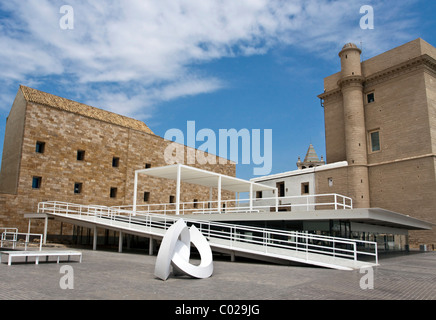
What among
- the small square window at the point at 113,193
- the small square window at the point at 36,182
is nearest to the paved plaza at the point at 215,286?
the small square window at the point at 36,182

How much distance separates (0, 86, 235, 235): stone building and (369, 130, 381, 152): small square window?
778 inches

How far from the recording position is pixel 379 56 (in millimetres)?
32719

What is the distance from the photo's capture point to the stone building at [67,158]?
27.0 metres

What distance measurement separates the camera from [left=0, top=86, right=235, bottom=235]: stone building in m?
27.0

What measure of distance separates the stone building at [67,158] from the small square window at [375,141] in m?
19.8

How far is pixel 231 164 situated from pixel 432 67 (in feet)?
81.4

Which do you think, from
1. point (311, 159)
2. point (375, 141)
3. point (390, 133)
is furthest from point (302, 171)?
point (311, 159)

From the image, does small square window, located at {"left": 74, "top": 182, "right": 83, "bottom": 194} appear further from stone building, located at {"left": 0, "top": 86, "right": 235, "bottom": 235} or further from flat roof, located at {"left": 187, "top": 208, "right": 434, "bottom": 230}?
flat roof, located at {"left": 187, "top": 208, "right": 434, "bottom": 230}

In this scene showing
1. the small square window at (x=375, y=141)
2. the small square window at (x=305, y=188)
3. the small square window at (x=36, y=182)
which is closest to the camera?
the small square window at (x=36, y=182)

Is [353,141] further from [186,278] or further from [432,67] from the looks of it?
[186,278]

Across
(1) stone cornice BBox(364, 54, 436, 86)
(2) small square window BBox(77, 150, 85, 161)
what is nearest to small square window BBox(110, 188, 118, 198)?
(2) small square window BBox(77, 150, 85, 161)

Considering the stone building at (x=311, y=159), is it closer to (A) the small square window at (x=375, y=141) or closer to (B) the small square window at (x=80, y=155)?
(A) the small square window at (x=375, y=141)

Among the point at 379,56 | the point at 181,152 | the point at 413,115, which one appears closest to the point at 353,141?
the point at 413,115

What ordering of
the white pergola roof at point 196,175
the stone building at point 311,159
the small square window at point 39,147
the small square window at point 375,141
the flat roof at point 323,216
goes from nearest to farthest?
the flat roof at point 323,216 < the white pergola roof at point 196,175 < the small square window at point 39,147 < the small square window at point 375,141 < the stone building at point 311,159
